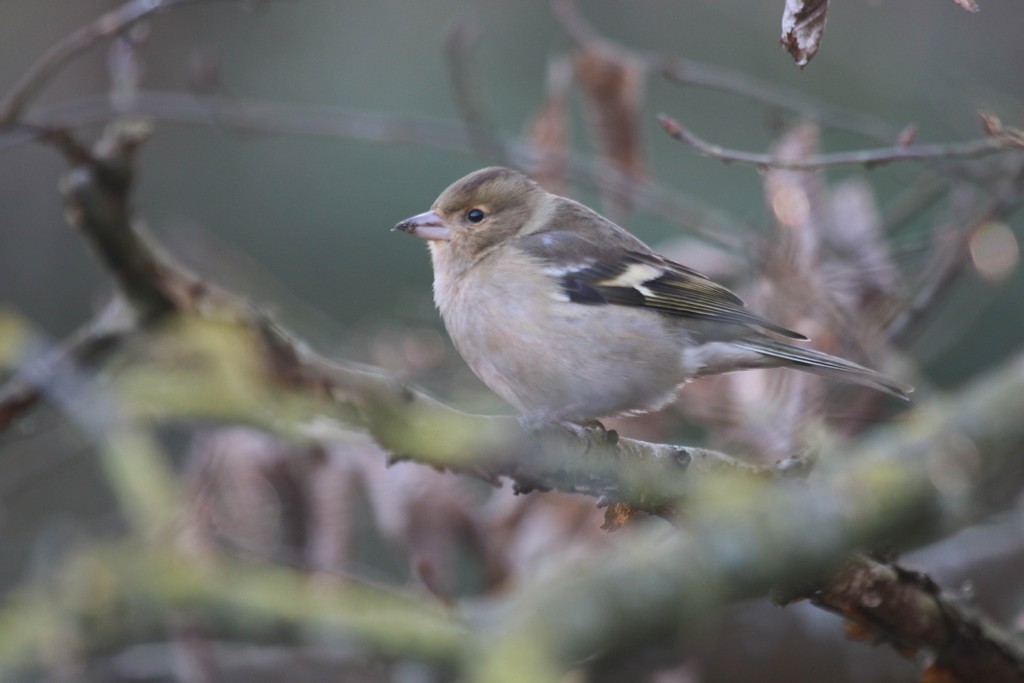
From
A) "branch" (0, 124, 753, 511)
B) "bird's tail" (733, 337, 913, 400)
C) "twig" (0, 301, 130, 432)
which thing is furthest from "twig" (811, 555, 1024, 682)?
"twig" (0, 301, 130, 432)

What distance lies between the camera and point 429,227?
14.3 ft

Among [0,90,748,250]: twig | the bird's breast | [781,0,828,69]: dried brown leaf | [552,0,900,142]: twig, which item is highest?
[781,0,828,69]: dried brown leaf

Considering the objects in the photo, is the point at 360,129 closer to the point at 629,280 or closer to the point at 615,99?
the point at 615,99

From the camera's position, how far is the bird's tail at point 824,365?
11.6ft

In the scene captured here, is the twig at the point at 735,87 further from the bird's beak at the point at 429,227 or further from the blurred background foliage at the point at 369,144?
the blurred background foliage at the point at 369,144

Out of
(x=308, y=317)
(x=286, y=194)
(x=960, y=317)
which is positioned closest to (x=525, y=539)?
(x=308, y=317)

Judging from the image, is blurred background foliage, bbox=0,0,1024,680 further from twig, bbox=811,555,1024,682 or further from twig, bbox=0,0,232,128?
twig, bbox=811,555,1024,682

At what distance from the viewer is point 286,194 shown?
10.2 metres

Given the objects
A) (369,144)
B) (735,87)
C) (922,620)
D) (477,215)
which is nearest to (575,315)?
(477,215)

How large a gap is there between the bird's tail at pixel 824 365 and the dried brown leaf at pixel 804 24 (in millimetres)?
1596

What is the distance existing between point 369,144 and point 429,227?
4448 millimetres

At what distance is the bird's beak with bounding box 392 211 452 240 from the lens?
430 centimetres

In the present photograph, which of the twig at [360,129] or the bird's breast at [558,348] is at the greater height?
the twig at [360,129]

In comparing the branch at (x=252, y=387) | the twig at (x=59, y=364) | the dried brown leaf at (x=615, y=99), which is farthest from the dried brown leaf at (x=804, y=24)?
the twig at (x=59, y=364)
